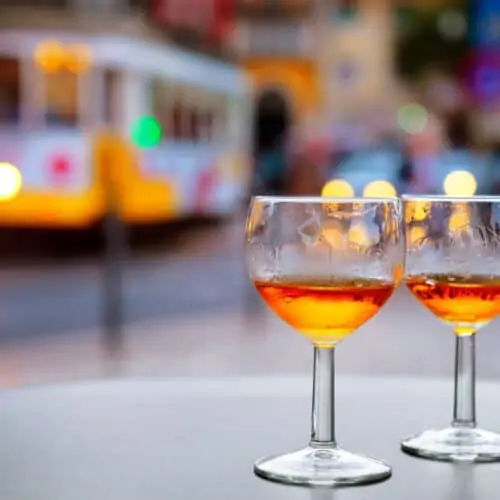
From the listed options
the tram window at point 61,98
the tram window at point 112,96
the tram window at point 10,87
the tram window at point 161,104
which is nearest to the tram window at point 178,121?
the tram window at point 161,104

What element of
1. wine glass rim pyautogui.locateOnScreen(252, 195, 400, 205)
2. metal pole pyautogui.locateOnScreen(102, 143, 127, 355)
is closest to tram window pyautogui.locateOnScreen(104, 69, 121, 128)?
metal pole pyautogui.locateOnScreen(102, 143, 127, 355)

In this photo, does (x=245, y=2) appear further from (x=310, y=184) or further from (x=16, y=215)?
(x=16, y=215)

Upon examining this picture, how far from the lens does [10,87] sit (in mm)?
14461

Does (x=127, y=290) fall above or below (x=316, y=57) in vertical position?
below

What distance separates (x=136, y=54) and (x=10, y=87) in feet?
5.57

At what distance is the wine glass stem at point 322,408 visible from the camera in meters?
1.50

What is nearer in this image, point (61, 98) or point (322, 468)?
point (322, 468)

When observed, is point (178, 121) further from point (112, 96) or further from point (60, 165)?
point (60, 165)

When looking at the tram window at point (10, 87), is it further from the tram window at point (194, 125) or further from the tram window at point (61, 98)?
the tram window at point (194, 125)

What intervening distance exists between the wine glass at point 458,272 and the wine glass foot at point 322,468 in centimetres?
12

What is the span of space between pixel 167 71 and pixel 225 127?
115 inches

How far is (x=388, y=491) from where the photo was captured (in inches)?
55.6

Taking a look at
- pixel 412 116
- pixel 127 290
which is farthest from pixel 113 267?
pixel 412 116

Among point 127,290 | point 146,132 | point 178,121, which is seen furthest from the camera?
point 178,121
